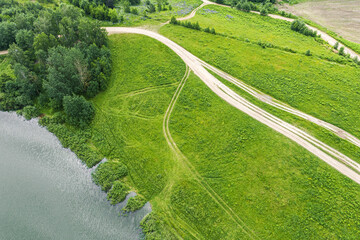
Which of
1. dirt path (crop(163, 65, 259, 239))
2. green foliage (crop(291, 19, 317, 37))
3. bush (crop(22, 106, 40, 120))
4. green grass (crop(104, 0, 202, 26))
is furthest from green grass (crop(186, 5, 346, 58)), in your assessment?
bush (crop(22, 106, 40, 120))

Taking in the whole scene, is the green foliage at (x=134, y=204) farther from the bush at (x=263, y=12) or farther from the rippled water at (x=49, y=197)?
the bush at (x=263, y=12)

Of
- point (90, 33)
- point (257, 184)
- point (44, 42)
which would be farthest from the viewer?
point (90, 33)

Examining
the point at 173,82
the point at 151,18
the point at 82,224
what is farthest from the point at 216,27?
the point at 82,224

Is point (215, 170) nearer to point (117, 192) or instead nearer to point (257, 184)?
point (257, 184)

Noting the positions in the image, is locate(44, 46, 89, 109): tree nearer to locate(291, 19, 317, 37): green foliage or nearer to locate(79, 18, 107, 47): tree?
locate(79, 18, 107, 47): tree

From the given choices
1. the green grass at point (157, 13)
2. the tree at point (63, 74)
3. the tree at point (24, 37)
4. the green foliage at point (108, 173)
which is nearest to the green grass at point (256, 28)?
the green grass at point (157, 13)

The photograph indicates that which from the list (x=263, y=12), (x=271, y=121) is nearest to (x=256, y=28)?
(x=263, y=12)
